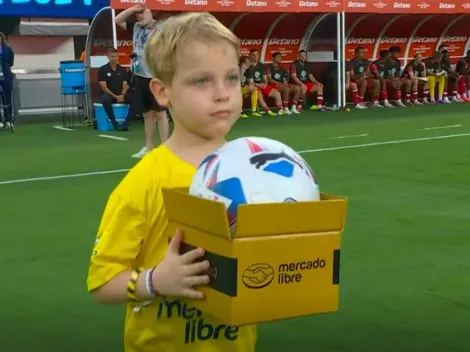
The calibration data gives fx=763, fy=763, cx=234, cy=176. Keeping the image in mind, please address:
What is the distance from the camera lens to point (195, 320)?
1776 mm

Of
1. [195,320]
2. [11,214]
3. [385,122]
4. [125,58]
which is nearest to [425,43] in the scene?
[385,122]

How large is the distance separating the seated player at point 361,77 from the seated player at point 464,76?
2.73m

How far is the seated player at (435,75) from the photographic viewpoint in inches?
697

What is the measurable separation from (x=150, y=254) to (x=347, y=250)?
2.97 m

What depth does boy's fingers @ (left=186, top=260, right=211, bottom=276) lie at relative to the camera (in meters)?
1.47

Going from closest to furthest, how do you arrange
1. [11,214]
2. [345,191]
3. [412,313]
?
[412,313] → [11,214] → [345,191]

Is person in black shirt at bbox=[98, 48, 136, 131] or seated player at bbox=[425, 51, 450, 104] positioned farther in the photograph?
seated player at bbox=[425, 51, 450, 104]

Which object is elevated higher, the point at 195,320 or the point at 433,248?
the point at 195,320

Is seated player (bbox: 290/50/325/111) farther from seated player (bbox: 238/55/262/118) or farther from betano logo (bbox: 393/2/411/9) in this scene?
betano logo (bbox: 393/2/411/9)

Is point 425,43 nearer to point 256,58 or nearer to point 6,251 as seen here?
point 256,58

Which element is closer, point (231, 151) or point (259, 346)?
point (231, 151)

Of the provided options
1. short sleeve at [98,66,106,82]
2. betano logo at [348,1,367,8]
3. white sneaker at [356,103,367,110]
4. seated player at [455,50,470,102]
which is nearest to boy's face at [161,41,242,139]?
short sleeve at [98,66,106,82]

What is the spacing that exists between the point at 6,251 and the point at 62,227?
25.9 inches

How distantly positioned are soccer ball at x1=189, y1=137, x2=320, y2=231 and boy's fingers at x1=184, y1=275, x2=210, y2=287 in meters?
0.13
